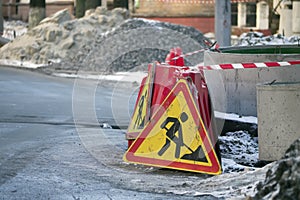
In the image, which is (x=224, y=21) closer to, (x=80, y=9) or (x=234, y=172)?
(x=234, y=172)

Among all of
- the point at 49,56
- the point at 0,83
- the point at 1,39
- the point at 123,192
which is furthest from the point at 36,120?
the point at 1,39

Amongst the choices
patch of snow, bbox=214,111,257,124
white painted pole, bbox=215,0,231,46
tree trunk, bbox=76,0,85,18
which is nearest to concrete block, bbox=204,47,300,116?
patch of snow, bbox=214,111,257,124

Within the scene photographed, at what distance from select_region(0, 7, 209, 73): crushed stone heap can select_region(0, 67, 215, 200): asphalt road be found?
718cm

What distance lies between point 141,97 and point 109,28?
1833 centimetres

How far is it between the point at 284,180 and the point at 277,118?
2709mm

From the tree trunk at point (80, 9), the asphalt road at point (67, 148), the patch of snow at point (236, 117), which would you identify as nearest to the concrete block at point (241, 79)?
the patch of snow at point (236, 117)

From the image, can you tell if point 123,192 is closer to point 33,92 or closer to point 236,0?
point 33,92

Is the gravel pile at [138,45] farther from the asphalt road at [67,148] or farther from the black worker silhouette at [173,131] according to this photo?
the black worker silhouette at [173,131]

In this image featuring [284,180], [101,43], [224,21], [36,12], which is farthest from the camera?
[36,12]

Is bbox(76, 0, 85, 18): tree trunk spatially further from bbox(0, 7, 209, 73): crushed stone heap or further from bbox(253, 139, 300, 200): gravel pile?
bbox(253, 139, 300, 200): gravel pile

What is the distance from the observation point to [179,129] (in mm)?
7672

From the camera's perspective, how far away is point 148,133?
781 cm

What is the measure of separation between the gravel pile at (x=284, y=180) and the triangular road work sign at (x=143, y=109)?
2760 millimetres

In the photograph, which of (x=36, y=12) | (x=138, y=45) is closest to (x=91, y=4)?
(x=36, y=12)
